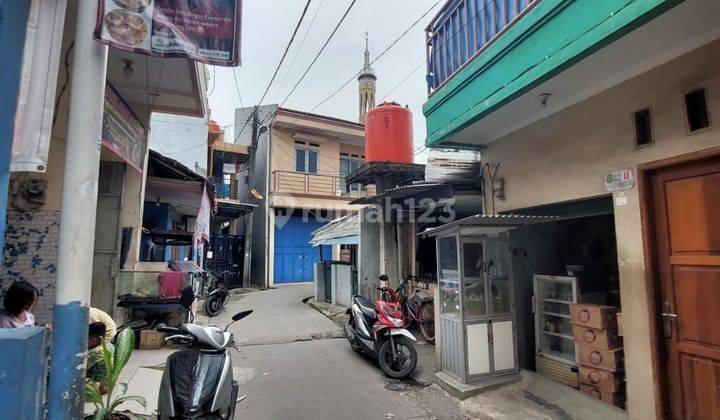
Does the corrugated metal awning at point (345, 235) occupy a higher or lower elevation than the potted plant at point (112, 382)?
higher

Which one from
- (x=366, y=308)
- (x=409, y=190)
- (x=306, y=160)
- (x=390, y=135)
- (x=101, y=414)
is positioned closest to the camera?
(x=101, y=414)

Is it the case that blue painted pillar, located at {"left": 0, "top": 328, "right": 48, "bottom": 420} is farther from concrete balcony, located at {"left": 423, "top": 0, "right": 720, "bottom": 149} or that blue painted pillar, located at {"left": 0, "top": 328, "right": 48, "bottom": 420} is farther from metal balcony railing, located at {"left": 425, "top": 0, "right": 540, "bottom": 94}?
metal balcony railing, located at {"left": 425, "top": 0, "right": 540, "bottom": 94}

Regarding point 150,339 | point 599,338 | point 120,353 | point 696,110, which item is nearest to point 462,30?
point 696,110

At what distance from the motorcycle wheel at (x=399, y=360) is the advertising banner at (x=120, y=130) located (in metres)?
4.42

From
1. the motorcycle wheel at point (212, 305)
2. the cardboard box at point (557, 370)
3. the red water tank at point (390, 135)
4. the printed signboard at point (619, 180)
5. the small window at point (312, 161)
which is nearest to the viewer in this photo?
the printed signboard at point (619, 180)

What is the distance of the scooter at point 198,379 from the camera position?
2959 mm

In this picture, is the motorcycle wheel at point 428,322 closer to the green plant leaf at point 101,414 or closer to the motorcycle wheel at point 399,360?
the motorcycle wheel at point 399,360

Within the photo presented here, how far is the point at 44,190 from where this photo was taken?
498cm

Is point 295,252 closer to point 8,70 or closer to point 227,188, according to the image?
point 227,188

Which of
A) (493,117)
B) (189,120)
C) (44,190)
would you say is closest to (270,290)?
(189,120)

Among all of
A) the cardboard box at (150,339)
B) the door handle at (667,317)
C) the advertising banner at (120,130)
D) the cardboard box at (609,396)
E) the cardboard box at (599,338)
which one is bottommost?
the cardboard box at (609,396)

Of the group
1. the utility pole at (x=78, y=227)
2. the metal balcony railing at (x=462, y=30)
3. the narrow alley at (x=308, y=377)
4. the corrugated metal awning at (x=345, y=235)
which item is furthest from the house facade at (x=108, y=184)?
the corrugated metal awning at (x=345, y=235)

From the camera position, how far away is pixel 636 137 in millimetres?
3926

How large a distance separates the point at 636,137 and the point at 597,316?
2.07 metres
